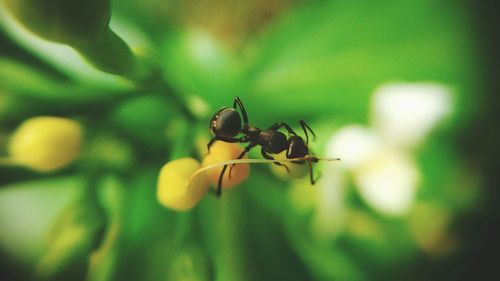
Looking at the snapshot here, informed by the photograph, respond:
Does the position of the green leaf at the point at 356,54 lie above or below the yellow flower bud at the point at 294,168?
above

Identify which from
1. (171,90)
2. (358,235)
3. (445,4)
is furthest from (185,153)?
(445,4)

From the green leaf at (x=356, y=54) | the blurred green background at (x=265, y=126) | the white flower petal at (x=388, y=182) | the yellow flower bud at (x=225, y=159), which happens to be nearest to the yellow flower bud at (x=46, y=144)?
the blurred green background at (x=265, y=126)

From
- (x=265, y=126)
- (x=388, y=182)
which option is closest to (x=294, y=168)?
(x=265, y=126)

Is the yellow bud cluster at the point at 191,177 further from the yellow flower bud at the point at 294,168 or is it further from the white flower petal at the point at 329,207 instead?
the white flower petal at the point at 329,207

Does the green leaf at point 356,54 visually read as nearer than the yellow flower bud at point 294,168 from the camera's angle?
No

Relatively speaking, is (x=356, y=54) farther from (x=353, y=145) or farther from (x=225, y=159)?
(x=225, y=159)

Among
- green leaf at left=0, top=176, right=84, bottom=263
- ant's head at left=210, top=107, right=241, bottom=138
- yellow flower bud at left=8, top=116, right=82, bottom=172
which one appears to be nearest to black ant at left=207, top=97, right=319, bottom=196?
ant's head at left=210, top=107, right=241, bottom=138

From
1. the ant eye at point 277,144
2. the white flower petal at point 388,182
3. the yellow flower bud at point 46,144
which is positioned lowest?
the white flower petal at point 388,182

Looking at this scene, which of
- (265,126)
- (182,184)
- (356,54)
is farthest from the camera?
(356,54)
